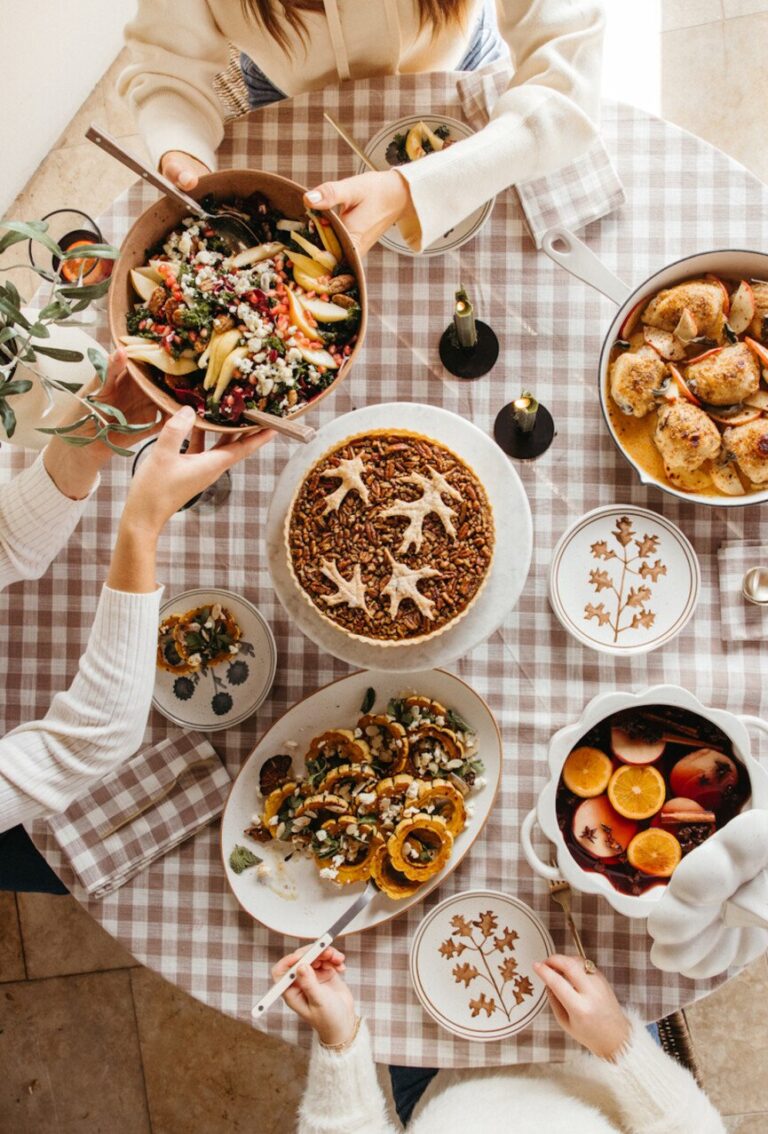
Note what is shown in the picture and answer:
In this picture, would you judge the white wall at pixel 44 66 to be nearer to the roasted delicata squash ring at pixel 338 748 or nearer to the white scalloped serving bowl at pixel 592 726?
the roasted delicata squash ring at pixel 338 748

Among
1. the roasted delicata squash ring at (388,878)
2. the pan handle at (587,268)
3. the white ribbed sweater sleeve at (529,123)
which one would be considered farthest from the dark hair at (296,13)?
the roasted delicata squash ring at (388,878)

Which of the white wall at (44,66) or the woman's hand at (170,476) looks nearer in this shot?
the woman's hand at (170,476)

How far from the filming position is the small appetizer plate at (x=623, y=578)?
180cm

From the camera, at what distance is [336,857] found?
177 cm

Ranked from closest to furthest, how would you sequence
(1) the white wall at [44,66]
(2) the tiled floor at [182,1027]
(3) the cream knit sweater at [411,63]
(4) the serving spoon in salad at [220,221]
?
(4) the serving spoon in salad at [220,221], (3) the cream knit sweater at [411,63], (1) the white wall at [44,66], (2) the tiled floor at [182,1027]

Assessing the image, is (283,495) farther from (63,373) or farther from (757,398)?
(757,398)

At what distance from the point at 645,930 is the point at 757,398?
3.55 feet

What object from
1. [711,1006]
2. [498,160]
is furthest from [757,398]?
[711,1006]

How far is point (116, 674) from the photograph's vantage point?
5.39 ft

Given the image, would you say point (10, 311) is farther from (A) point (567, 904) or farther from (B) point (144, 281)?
(A) point (567, 904)

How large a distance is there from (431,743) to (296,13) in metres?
1.48

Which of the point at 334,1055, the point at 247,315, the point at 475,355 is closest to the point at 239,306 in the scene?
the point at 247,315

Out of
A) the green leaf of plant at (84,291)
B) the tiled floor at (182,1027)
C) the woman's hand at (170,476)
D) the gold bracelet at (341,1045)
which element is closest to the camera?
the green leaf of plant at (84,291)

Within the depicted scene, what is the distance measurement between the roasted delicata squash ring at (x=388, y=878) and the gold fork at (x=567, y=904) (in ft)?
0.92
